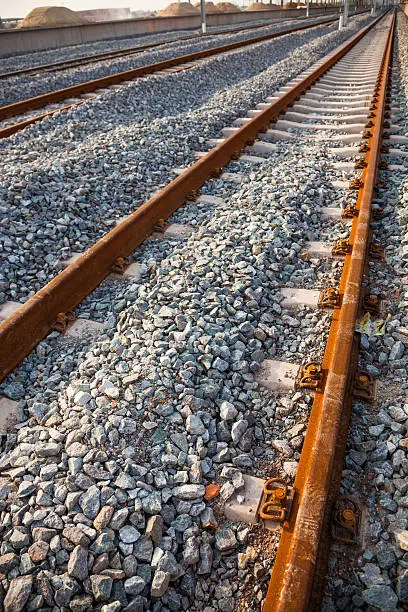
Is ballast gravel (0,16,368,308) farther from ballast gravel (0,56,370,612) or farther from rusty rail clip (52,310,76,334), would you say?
ballast gravel (0,56,370,612)

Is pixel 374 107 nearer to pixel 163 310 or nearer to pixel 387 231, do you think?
pixel 387 231

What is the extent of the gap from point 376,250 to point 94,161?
364cm

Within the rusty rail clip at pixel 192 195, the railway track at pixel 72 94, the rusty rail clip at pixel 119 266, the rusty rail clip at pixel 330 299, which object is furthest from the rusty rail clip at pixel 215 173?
the railway track at pixel 72 94

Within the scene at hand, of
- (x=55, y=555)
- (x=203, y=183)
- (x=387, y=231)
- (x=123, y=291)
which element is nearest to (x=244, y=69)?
(x=203, y=183)

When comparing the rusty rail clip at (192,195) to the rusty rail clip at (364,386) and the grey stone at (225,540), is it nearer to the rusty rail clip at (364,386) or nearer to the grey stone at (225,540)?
the rusty rail clip at (364,386)

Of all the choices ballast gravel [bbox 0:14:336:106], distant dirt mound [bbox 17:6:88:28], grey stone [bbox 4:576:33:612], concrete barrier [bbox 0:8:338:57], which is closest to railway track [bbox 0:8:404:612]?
grey stone [bbox 4:576:33:612]

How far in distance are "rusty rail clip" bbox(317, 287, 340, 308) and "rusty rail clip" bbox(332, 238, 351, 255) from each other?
62cm

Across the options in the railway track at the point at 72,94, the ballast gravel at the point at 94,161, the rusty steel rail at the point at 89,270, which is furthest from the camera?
the railway track at the point at 72,94

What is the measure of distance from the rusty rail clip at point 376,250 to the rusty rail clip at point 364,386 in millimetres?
1543

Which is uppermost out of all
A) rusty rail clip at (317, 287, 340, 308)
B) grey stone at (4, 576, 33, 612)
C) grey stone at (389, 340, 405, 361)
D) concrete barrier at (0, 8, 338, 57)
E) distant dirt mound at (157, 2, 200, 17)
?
distant dirt mound at (157, 2, 200, 17)

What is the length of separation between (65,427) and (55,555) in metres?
0.68

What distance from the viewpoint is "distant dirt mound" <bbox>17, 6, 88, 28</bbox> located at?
172ft

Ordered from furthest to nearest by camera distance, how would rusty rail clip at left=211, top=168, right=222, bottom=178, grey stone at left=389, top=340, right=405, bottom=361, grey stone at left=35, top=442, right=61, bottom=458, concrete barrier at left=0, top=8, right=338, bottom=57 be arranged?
concrete barrier at left=0, top=8, right=338, bottom=57, rusty rail clip at left=211, top=168, right=222, bottom=178, grey stone at left=389, top=340, right=405, bottom=361, grey stone at left=35, top=442, right=61, bottom=458

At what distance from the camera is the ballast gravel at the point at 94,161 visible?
4.30 m
